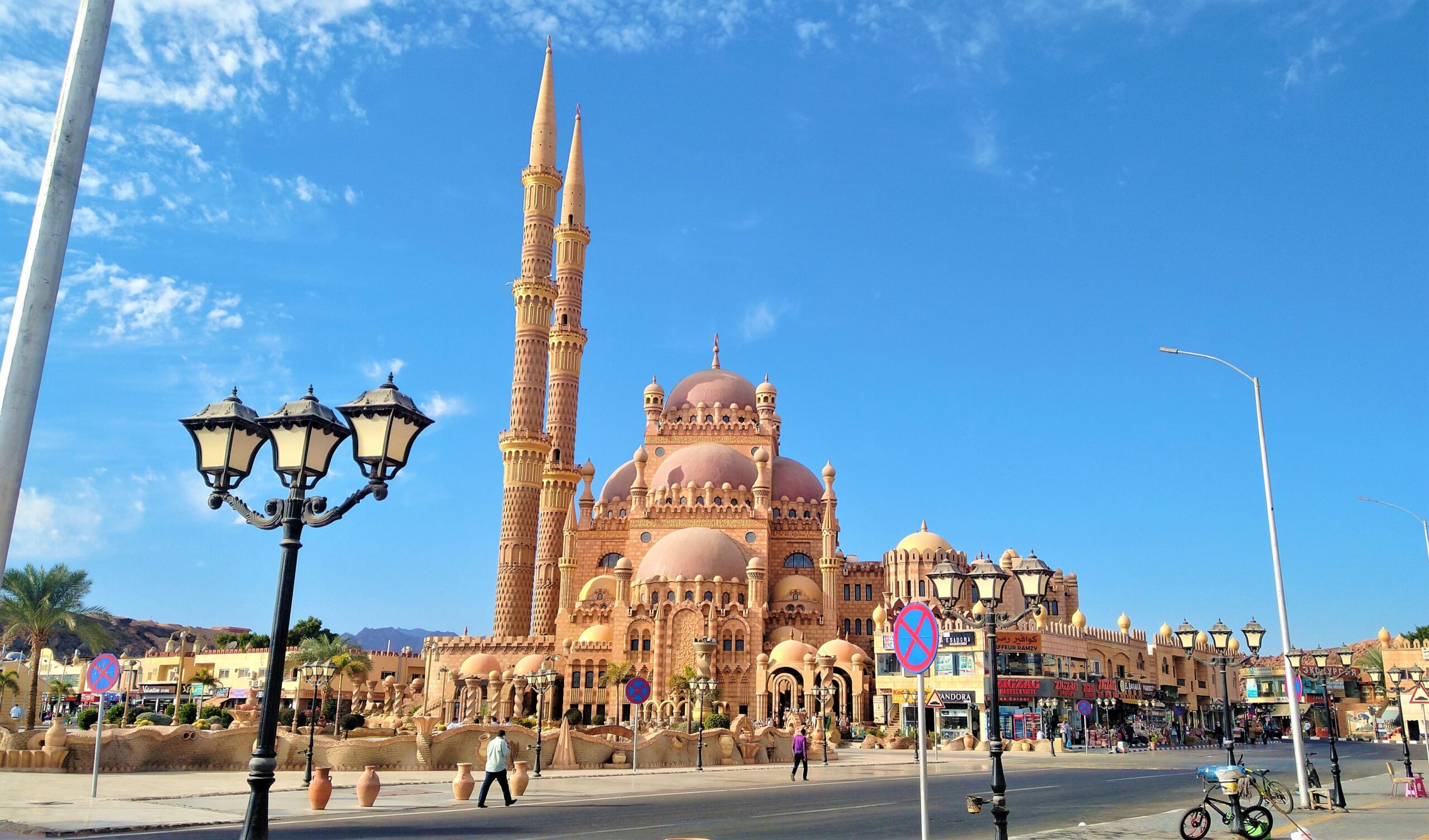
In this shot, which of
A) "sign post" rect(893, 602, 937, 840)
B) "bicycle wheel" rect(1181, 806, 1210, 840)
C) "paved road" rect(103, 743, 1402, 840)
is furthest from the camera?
"paved road" rect(103, 743, 1402, 840)

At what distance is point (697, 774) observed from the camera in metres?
29.5

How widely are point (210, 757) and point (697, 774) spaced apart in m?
12.8

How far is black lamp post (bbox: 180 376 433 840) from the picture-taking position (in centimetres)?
884

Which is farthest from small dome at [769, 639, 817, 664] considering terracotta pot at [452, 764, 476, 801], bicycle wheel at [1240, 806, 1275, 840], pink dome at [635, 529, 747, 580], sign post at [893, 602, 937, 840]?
sign post at [893, 602, 937, 840]

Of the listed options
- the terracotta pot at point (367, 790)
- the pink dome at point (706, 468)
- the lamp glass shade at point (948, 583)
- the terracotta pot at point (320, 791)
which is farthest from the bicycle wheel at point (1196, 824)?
the pink dome at point (706, 468)

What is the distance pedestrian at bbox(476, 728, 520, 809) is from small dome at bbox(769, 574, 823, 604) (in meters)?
45.4

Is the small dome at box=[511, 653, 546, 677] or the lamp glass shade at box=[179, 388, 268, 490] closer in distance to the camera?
the lamp glass shade at box=[179, 388, 268, 490]

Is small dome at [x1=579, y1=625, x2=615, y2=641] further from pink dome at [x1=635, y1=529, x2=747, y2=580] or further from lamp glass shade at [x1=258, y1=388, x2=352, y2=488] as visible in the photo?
lamp glass shade at [x1=258, y1=388, x2=352, y2=488]

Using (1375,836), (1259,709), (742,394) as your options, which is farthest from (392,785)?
(1259,709)

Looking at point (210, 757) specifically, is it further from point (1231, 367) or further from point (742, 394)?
point (742, 394)

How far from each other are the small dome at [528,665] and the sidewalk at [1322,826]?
140 feet

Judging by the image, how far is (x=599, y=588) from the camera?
64.2 metres

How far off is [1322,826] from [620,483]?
59.8 meters

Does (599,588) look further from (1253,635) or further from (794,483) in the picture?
(1253,635)
